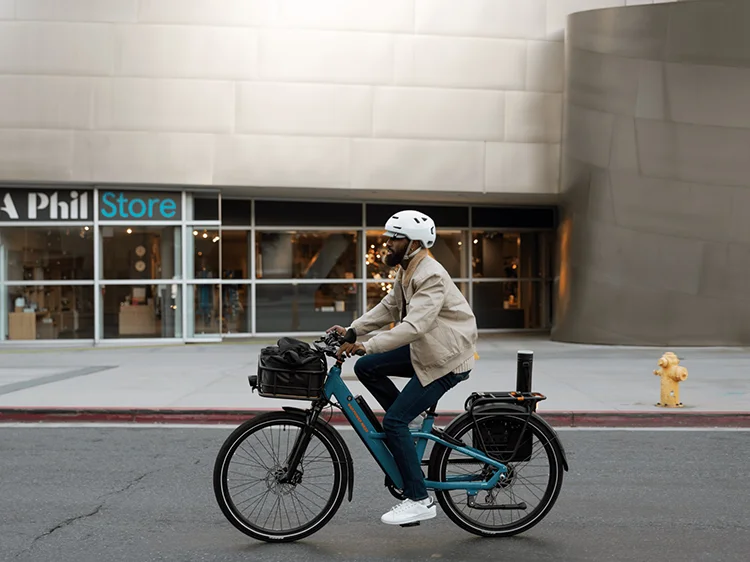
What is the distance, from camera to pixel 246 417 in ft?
Answer: 31.4

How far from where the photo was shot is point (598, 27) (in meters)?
18.5

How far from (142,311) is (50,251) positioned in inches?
98.7

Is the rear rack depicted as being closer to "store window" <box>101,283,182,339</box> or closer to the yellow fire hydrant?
the yellow fire hydrant

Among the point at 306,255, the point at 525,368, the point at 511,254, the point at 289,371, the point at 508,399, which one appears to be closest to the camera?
the point at 289,371

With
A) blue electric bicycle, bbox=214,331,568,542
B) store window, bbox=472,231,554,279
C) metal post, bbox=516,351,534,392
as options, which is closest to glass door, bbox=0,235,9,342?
store window, bbox=472,231,554,279

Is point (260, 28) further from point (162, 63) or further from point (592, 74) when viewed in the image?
point (592, 74)

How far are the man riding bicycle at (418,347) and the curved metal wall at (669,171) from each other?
14.2 m

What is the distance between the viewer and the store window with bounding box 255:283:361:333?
21734mm

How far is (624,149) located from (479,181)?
10.7 feet

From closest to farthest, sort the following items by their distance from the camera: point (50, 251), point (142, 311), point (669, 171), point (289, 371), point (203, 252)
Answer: point (289, 371) < point (669, 171) < point (50, 251) < point (142, 311) < point (203, 252)

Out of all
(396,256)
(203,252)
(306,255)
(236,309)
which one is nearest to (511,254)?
(306,255)

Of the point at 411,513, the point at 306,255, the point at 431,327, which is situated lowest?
the point at 411,513

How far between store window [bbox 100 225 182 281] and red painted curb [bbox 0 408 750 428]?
10136 millimetres

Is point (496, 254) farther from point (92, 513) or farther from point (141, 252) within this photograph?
point (92, 513)
